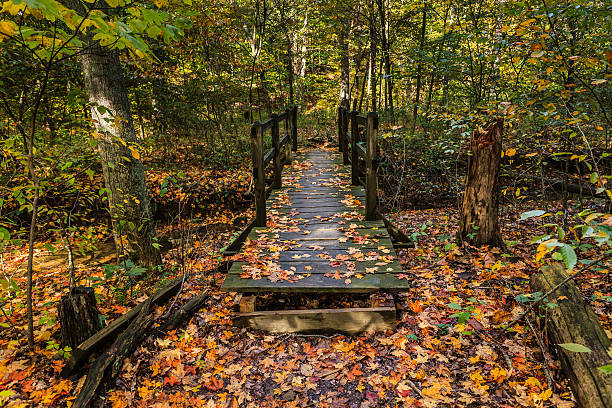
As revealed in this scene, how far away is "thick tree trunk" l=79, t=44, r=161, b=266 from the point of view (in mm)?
5020

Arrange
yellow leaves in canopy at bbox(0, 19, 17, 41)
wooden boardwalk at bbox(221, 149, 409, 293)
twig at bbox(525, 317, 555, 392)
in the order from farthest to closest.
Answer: wooden boardwalk at bbox(221, 149, 409, 293) < twig at bbox(525, 317, 555, 392) < yellow leaves in canopy at bbox(0, 19, 17, 41)

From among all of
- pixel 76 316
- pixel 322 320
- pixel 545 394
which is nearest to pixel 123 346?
pixel 76 316

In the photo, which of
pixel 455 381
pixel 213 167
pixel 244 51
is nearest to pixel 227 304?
pixel 455 381

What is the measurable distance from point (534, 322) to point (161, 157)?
39.3ft

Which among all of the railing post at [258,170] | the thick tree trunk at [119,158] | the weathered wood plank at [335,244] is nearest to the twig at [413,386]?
the weathered wood plank at [335,244]

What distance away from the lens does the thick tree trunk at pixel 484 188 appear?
4664 millimetres

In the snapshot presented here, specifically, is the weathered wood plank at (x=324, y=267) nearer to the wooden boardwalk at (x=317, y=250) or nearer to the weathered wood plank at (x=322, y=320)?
the wooden boardwalk at (x=317, y=250)

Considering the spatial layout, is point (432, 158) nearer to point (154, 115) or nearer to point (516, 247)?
point (516, 247)

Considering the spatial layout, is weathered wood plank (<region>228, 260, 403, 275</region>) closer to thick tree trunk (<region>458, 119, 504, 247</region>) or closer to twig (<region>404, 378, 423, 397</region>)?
twig (<region>404, 378, 423, 397</region>)

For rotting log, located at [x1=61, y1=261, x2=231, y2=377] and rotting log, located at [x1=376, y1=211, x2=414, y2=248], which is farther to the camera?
rotting log, located at [x1=376, y1=211, x2=414, y2=248]

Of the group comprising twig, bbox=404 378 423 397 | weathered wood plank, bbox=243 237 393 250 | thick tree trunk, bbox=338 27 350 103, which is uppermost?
thick tree trunk, bbox=338 27 350 103

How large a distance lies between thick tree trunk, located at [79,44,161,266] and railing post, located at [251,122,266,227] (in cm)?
189

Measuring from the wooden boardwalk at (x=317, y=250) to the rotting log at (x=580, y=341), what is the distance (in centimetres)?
144

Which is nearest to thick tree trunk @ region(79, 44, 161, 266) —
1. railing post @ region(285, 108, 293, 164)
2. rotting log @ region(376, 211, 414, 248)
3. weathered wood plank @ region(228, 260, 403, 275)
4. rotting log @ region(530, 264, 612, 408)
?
weathered wood plank @ region(228, 260, 403, 275)
